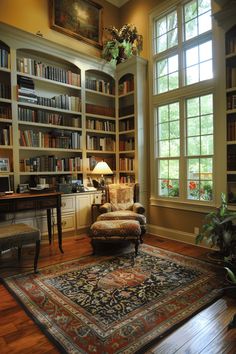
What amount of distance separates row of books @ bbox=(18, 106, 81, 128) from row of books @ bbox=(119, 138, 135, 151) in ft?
3.11

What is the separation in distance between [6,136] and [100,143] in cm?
172

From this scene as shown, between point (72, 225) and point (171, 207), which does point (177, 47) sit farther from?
point (72, 225)

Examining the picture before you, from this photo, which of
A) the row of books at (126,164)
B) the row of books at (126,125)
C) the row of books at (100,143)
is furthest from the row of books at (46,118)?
the row of books at (126,164)

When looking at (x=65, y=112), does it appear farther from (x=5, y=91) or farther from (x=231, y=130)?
(x=231, y=130)

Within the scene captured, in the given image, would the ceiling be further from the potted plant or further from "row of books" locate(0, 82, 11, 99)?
the potted plant

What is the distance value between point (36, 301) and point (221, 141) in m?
2.98

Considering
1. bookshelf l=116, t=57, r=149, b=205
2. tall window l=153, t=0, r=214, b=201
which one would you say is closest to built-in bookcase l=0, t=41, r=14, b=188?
bookshelf l=116, t=57, r=149, b=205

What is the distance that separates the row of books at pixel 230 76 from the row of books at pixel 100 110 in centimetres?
222

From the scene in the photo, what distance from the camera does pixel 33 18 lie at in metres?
4.01

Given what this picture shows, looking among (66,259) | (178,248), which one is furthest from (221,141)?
(66,259)

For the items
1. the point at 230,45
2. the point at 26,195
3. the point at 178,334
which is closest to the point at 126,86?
the point at 230,45

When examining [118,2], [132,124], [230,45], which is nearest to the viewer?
[230,45]

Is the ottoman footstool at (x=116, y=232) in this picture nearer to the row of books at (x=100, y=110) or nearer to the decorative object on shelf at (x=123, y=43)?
the row of books at (x=100, y=110)

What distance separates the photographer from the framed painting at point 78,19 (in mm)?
4242
